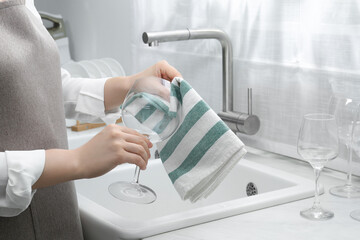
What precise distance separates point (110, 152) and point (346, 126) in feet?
1.67

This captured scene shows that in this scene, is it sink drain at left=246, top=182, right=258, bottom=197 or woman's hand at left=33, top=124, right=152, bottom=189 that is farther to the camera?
sink drain at left=246, top=182, right=258, bottom=197

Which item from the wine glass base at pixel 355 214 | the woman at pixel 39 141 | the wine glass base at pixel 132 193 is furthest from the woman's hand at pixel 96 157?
the wine glass base at pixel 355 214

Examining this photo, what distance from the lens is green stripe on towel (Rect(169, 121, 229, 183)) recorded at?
37.1 inches

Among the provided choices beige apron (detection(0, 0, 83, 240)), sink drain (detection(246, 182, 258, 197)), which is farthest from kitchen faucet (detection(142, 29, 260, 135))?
beige apron (detection(0, 0, 83, 240))

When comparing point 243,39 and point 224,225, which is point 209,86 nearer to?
point 243,39

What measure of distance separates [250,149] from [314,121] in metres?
0.57

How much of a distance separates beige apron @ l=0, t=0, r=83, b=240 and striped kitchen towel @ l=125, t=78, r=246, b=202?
0.72 feet

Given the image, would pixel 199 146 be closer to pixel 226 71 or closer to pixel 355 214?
pixel 355 214

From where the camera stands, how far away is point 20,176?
817mm

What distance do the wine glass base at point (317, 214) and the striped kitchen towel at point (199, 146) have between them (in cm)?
17

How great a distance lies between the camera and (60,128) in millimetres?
1054

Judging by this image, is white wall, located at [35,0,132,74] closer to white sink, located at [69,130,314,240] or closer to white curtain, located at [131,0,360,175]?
white curtain, located at [131,0,360,175]

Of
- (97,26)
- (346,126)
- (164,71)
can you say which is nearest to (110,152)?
(164,71)

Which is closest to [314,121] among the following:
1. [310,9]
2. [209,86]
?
[310,9]
